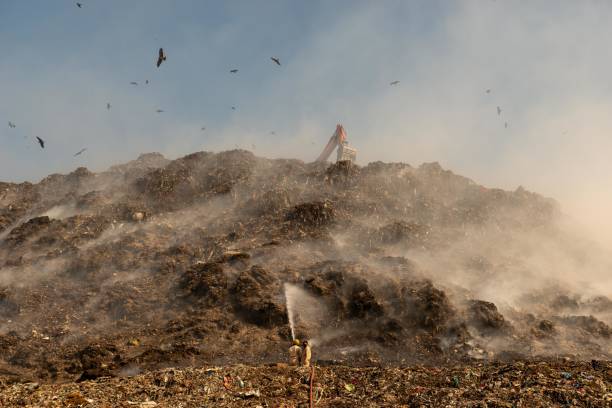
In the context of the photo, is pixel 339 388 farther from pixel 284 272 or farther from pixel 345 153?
pixel 345 153

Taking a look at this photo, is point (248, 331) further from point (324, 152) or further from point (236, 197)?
point (324, 152)

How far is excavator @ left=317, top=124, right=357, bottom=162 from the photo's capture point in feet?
109

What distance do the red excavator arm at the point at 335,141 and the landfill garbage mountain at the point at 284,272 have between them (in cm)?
552

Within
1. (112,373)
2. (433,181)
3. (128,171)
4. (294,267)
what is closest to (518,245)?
(433,181)

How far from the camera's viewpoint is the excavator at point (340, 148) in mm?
33094

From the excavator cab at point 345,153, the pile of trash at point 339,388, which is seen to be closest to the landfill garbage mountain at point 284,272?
the pile of trash at point 339,388

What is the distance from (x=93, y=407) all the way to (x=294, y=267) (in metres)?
10.2

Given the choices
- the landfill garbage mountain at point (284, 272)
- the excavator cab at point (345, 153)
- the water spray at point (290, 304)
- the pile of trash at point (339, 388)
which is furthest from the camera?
the excavator cab at point (345, 153)

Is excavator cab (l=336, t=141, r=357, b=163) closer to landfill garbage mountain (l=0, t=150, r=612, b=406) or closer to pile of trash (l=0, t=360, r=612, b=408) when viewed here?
landfill garbage mountain (l=0, t=150, r=612, b=406)

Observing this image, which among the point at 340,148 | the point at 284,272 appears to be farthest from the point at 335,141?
the point at 284,272

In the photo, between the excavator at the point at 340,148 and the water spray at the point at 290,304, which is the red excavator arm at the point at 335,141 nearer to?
the excavator at the point at 340,148

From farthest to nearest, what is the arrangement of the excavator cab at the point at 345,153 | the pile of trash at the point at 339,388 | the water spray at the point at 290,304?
the excavator cab at the point at 345,153 → the water spray at the point at 290,304 → the pile of trash at the point at 339,388

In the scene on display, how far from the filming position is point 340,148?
109ft

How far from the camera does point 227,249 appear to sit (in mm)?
19891
